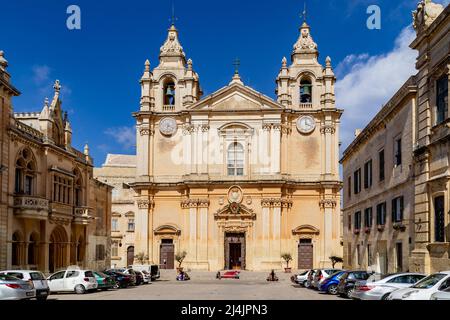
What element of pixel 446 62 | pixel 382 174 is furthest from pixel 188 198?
pixel 446 62

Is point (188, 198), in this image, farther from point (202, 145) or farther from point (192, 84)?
point (192, 84)

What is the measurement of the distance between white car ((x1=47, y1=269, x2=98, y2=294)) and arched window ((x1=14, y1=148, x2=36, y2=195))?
861 centimetres

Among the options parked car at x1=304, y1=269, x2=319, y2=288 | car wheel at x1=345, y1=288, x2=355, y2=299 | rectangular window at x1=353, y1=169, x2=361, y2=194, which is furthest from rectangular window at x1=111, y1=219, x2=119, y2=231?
car wheel at x1=345, y1=288, x2=355, y2=299

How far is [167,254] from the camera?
55.2 m

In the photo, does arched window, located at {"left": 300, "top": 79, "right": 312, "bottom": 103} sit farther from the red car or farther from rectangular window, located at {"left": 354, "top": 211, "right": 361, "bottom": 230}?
rectangular window, located at {"left": 354, "top": 211, "right": 361, "bottom": 230}

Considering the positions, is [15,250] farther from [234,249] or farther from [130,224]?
[130,224]

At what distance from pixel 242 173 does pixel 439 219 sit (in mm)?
33517

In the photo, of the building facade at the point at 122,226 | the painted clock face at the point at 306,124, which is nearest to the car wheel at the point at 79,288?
the painted clock face at the point at 306,124

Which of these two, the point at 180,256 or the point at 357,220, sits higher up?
the point at 357,220

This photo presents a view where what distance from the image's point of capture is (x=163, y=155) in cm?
5688

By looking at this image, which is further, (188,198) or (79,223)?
(188,198)

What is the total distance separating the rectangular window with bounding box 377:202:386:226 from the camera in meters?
31.2

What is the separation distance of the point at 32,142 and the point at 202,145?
2158 centimetres

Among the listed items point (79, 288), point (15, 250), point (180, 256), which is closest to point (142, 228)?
point (180, 256)
